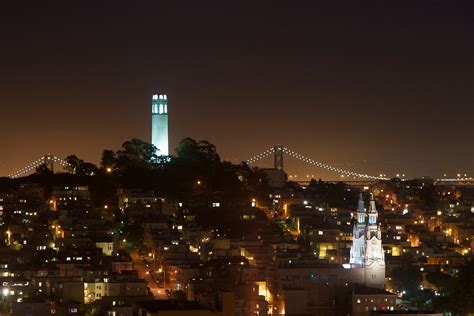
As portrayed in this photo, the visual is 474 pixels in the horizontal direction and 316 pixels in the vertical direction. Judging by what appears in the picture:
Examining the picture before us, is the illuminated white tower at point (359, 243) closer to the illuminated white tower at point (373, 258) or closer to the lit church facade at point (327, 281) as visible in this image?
the lit church facade at point (327, 281)

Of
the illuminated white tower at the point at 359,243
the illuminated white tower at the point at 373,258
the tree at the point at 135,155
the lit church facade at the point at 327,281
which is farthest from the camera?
the tree at the point at 135,155

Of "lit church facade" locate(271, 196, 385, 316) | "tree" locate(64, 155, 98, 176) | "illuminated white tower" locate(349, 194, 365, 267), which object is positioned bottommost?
"lit church facade" locate(271, 196, 385, 316)

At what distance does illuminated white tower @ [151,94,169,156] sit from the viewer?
43.2m

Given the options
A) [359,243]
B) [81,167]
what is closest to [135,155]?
[81,167]

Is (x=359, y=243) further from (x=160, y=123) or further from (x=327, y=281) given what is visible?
(x=160, y=123)

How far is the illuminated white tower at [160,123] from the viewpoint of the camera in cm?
4316

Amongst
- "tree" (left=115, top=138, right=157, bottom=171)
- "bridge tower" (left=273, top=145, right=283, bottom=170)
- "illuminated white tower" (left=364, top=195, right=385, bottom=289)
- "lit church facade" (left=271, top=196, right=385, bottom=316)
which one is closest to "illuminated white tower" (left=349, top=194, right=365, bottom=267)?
"lit church facade" (left=271, top=196, right=385, bottom=316)

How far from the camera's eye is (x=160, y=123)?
1710 inches

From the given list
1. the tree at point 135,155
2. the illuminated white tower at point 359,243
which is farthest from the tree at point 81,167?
the illuminated white tower at point 359,243

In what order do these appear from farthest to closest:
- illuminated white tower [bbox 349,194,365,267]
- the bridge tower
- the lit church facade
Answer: the bridge tower < illuminated white tower [bbox 349,194,365,267] < the lit church facade

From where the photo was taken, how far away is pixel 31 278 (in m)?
29.0

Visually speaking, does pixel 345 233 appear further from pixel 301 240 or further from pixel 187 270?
pixel 187 270

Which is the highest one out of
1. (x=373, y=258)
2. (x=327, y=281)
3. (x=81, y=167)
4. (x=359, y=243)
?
(x=81, y=167)

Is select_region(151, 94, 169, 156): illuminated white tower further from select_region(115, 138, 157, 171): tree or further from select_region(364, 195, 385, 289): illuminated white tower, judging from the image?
select_region(364, 195, 385, 289): illuminated white tower
